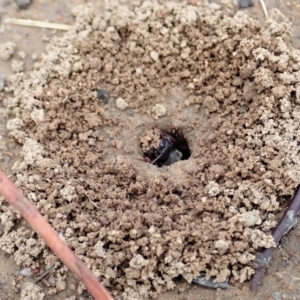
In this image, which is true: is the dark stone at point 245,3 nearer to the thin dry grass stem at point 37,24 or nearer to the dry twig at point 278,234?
the thin dry grass stem at point 37,24

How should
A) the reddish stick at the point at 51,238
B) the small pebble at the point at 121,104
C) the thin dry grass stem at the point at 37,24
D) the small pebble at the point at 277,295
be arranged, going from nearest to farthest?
the reddish stick at the point at 51,238, the small pebble at the point at 277,295, the small pebble at the point at 121,104, the thin dry grass stem at the point at 37,24

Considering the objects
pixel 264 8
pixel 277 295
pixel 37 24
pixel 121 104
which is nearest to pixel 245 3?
pixel 264 8

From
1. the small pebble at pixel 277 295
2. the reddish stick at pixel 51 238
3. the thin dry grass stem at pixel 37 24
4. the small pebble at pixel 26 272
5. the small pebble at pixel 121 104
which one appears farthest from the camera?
the thin dry grass stem at pixel 37 24

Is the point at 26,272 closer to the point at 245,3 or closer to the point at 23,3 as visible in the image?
the point at 23,3

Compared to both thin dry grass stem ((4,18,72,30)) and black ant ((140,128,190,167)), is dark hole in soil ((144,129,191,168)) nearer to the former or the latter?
black ant ((140,128,190,167))

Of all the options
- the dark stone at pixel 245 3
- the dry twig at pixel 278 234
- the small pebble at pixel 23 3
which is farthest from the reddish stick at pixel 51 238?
the dark stone at pixel 245 3

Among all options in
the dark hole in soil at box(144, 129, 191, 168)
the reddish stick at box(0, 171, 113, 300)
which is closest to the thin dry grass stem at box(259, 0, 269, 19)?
the dark hole in soil at box(144, 129, 191, 168)

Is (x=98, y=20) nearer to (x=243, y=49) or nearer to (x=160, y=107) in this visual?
(x=160, y=107)
